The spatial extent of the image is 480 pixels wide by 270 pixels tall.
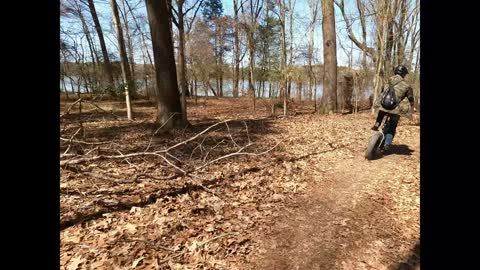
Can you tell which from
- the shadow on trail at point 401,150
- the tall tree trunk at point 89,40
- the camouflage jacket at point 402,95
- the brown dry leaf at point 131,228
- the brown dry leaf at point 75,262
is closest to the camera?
the brown dry leaf at point 75,262

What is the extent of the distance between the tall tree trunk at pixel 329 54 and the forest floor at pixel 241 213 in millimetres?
6936

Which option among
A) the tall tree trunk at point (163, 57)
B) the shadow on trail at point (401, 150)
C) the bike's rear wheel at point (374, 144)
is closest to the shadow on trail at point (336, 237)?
the bike's rear wheel at point (374, 144)

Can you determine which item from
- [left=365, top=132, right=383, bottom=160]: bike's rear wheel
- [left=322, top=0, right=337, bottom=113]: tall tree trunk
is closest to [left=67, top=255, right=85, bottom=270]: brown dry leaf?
[left=365, top=132, right=383, bottom=160]: bike's rear wheel

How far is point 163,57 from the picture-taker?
8.90 m

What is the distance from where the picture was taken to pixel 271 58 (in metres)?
24.5

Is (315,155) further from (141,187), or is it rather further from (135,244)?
(135,244)

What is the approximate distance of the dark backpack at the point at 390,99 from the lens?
246 inches

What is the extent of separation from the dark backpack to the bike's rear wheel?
0.63 m

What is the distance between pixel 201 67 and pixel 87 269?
30.2m

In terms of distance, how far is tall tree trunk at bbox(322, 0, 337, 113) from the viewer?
1293 cm

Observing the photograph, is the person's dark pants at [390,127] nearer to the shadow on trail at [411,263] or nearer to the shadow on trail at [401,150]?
the shadow on trail at [401,150]

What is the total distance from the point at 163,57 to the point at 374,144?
649cm

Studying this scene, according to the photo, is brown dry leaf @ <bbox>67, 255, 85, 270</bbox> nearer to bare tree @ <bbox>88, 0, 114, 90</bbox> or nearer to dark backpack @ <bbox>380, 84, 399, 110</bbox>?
dark backpack @ <bbox>380, 84, 399, 110</bbox>
